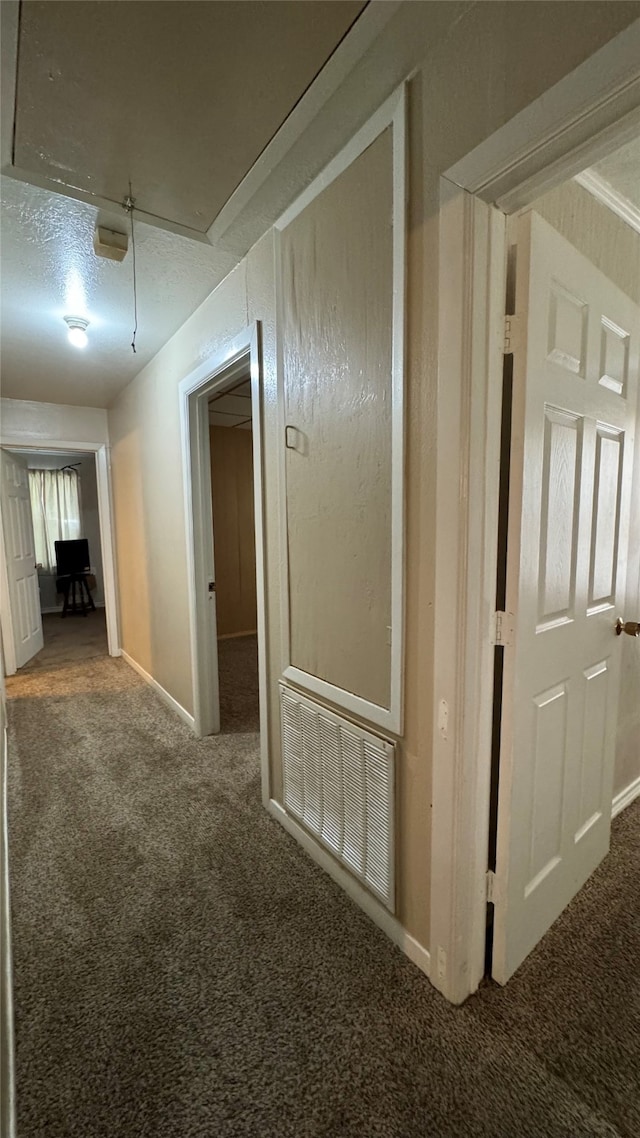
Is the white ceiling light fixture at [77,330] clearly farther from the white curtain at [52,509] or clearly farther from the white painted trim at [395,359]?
the white curtain at [52,509]

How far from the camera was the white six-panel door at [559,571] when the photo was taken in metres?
1.15

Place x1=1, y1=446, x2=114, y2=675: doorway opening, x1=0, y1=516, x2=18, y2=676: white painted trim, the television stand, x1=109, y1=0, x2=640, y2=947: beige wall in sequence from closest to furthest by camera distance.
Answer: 1. x1=109, y1=0, x2=640, y2=947: beige wall
2. x1=0, y1=516, x2=18, y2=676: white painted trim
3. x1=1, y1=446, x2=114, y2=675: doorway opening
4. the television stand

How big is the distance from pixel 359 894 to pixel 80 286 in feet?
9.51

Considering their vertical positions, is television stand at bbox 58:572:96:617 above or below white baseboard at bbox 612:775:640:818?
above

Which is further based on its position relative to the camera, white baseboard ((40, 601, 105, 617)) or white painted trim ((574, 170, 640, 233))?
white baseboard ((40, 601, 105, 617))

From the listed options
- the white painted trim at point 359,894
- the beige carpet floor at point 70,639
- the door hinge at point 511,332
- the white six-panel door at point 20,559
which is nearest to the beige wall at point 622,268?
the door hinge at point 511,332

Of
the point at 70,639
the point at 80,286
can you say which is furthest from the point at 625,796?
the point at 70,639

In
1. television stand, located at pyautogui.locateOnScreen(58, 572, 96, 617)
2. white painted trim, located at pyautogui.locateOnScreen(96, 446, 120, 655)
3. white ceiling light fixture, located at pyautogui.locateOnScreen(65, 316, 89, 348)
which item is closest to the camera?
white ceiling light fixture, located at pyautogui.locateOnScreen(65, 316, 89, 348)

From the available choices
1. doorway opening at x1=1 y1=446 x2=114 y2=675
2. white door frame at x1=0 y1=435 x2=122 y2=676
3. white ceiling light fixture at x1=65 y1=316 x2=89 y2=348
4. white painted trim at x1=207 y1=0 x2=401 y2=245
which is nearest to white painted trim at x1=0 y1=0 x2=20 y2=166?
white painted trim at x1=207 y1=0 x2=401 y2=245

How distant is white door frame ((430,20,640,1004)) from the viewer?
912 millimetres

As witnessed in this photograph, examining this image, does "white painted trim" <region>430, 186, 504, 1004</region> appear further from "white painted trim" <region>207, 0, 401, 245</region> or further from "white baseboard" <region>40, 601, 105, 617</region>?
"white baseboard" <region>40, 601, 105, 617</region>

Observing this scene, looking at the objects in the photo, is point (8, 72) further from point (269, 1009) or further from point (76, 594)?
point (76, 594)

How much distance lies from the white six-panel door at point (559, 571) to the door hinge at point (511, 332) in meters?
0.01

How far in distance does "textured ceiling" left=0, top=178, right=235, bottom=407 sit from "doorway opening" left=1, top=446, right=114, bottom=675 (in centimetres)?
154
